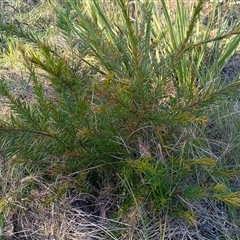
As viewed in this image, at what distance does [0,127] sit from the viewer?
1.17m

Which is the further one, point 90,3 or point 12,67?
point 12,67

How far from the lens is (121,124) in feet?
4.66

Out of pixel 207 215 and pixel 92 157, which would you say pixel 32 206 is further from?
pixel 207 215

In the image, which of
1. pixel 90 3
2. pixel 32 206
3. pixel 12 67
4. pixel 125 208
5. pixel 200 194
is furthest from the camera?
pixel 12 67

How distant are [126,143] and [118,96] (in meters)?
0.32

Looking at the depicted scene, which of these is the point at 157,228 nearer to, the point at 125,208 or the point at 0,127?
the point at 125,208

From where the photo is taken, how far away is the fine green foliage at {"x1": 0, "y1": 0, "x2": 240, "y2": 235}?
119cm

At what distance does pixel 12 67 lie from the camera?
2.26 metres

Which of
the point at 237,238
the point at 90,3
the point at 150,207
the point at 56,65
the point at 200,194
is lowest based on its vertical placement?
the point at 237,238

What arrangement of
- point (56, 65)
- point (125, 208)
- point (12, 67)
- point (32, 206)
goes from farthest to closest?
point (12, 67) < point (32, 206) < point (125, 208) < point (56, 65)

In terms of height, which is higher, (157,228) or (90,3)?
(90,3)

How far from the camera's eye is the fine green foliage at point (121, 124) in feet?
3.91

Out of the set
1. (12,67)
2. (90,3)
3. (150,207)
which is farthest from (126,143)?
(12,67)

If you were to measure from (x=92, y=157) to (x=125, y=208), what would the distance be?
198 mm
